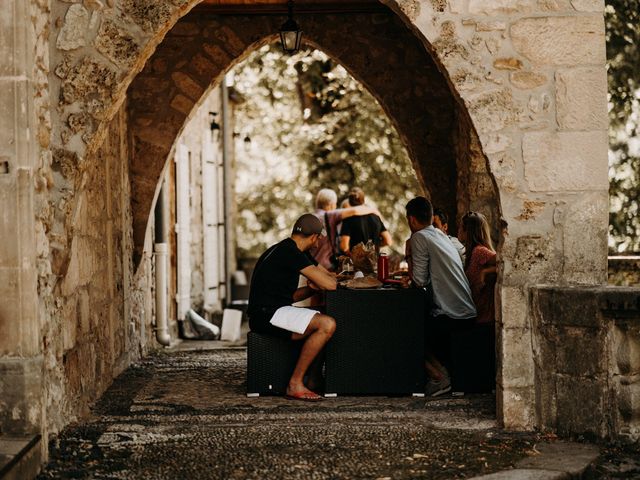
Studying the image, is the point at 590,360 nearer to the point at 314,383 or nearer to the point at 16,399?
the point at 314,383

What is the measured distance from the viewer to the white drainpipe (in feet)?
32.7

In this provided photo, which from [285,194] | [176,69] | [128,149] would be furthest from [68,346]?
[285,194]

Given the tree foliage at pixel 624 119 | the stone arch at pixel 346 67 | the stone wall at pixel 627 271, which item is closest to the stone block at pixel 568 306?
the stone arch at pixel 346 67

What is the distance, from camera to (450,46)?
18.6 feet

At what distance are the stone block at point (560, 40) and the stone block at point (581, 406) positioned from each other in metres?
1.65

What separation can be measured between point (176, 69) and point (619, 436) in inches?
223

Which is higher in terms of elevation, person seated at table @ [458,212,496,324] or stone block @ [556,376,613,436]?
person seated at table @ [458,212,496,324]

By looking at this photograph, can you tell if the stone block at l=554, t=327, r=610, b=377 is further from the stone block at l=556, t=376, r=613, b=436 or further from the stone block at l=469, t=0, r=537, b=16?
the stone block at l=469, t=0, r=537, b=16

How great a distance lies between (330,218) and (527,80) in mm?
4758

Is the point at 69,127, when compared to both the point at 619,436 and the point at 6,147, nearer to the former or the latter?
the point at 6,147

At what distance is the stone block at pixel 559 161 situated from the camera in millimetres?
5715

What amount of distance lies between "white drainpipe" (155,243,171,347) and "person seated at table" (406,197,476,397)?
11.6ft

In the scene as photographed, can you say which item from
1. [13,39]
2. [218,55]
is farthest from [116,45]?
[218,55]

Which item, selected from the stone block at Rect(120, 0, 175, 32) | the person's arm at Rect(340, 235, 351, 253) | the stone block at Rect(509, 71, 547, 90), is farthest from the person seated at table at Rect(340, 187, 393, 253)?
the stone block at Rect(120, 0, 175, 32)
